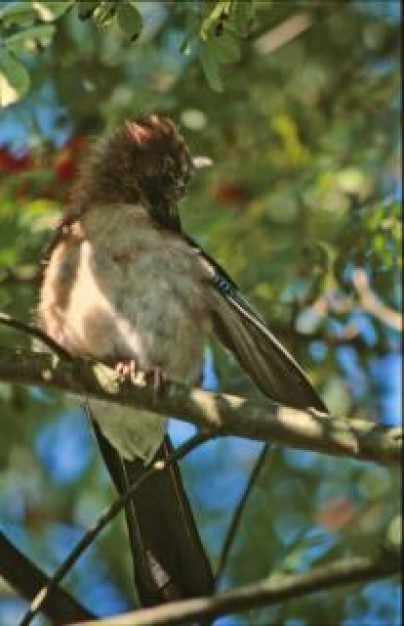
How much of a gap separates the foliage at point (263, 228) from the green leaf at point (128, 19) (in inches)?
58.4

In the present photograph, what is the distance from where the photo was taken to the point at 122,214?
258 inches

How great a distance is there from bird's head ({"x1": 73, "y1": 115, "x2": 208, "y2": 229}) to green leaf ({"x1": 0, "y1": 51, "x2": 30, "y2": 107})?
1.64 meters

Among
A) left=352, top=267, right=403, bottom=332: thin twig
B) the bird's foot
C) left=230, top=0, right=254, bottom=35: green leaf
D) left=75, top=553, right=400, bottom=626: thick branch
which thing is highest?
left=230, top=0, right=254, bottom=35: green leaf

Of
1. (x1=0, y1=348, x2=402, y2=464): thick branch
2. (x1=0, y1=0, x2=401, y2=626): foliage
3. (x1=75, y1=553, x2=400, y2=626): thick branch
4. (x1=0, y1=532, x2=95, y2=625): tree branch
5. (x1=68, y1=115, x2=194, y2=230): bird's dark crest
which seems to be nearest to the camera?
(x1=75, y1=553, x2=400, y2=626): thick branch

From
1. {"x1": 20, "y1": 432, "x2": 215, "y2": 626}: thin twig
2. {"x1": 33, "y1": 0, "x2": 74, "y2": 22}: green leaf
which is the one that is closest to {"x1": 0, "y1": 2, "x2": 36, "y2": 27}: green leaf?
{"x1": 33, "y1": 0, "x2": 74, "y2": 22}: green leaf

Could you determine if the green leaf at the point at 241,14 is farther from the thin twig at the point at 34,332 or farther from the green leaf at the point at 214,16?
the thin twig at the point at 34,332

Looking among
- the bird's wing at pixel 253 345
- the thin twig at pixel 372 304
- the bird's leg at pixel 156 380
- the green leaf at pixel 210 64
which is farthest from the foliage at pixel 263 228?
the green leaf at pixel 210 64

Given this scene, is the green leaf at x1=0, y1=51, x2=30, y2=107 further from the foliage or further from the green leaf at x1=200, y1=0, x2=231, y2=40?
the foliage

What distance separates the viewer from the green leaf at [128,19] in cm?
508

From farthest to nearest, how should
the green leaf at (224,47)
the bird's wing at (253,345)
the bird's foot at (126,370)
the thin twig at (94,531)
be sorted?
the bird's wing at (253,345) < the bird's foot at (126,370) < the green leaf at (224,47) < the thin twig at (94,531)

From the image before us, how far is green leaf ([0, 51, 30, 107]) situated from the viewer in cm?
512

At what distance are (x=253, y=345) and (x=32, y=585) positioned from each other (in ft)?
4.24

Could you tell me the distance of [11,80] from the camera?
16.9 feet

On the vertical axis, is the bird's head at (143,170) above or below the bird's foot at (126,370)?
above
